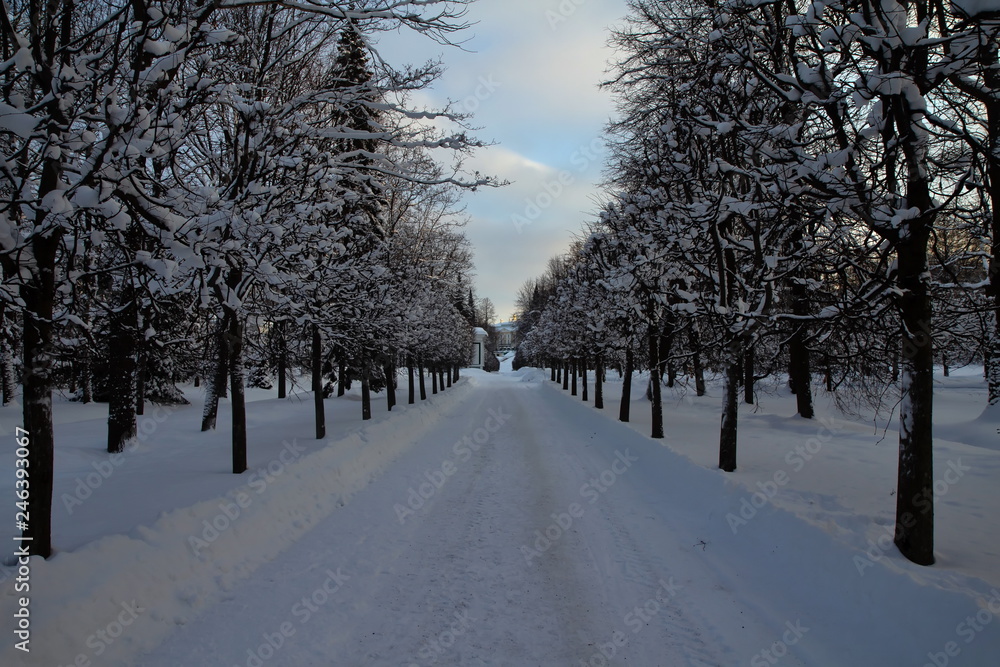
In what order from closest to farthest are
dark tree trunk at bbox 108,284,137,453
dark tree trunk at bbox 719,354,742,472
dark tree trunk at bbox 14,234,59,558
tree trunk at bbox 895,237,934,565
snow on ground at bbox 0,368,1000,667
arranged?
snow on ground at bbox 0,368,1000,667 → dark tree trunk at bbox 14,234,59,558 → tree trunk at bbox 895,237,934,565 → dark tree trunk at bbox 719,354,742,472 → dark tree trunk at bbox 108,284,137,453

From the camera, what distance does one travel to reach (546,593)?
483 cm

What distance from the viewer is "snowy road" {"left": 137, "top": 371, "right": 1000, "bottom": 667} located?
3848mm

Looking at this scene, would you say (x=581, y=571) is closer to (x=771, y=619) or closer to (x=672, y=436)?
(x=771, y=619)

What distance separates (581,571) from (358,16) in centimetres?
673

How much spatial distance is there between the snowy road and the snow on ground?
0.02 metres

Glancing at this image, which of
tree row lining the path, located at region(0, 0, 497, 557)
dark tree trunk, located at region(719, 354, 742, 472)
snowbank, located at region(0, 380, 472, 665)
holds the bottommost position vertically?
snowbank, located at region(0, 380, 472, 665)

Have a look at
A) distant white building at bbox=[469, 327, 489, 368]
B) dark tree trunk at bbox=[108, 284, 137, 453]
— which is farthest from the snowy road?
distant white building at bbox=[469, 327, 489, 368]

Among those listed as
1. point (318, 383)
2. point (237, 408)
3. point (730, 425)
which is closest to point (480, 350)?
point (318, 383)

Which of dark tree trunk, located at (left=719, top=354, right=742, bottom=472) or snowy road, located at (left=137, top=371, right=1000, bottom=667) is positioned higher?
dark tree trunk, located at (left=719, top=354, right=742, bottom=472)

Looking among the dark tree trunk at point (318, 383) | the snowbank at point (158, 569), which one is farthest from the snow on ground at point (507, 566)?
the dark tree trunk at point (318, 383)

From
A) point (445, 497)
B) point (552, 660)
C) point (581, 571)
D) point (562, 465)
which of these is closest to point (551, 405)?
point (562, 465)

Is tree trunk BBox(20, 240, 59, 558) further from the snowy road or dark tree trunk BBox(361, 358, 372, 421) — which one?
dark tree trunk BBox(361, 358, 372, 421)

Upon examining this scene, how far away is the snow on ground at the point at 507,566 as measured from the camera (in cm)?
379

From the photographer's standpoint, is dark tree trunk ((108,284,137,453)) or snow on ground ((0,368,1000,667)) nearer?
snow on ground ((0,368,1000,667))
